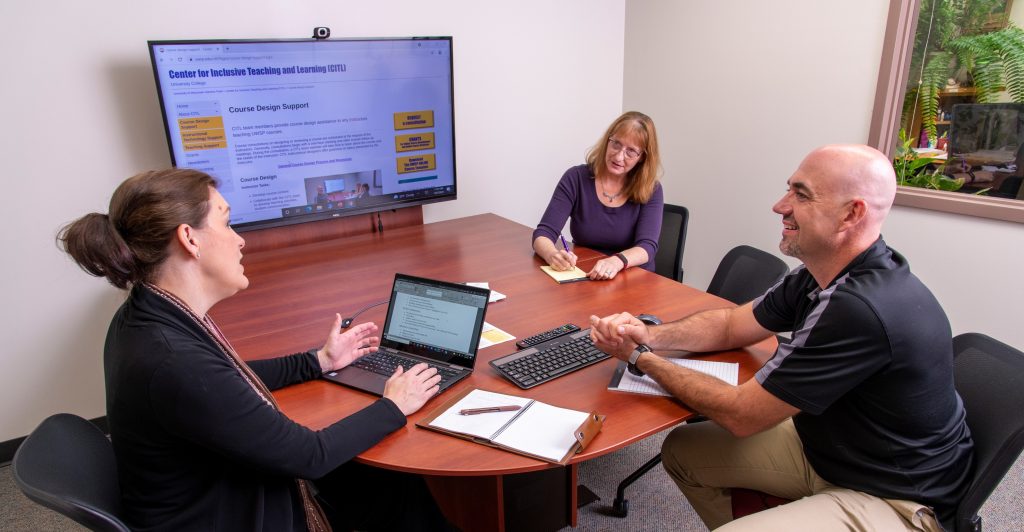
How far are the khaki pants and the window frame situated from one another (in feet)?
5.12

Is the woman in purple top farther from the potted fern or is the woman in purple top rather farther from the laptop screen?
the potted fern

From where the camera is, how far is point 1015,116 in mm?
2342

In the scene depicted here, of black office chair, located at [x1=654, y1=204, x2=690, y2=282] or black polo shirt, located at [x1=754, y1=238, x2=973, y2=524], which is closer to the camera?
black polo shirt, located at [x1=754, y1=238, x2=973, y2=524]

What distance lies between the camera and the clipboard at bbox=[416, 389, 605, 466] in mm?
1178

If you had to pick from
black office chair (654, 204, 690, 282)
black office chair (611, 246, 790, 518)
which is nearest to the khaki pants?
black office chair (611, 246, 790, 518)

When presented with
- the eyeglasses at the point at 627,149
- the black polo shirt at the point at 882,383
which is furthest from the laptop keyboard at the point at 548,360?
the eyeglasses at the point at 627,149

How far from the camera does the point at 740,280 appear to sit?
218cm

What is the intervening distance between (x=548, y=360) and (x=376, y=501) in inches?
23.1

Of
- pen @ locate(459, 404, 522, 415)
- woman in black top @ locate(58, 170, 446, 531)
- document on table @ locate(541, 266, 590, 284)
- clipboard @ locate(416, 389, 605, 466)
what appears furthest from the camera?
document on table @ locate(541, 266, 590, 284)

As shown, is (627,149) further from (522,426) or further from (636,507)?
(522,426)

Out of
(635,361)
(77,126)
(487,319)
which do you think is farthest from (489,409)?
(77,126)

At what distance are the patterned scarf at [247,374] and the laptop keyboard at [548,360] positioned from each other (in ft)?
1.78

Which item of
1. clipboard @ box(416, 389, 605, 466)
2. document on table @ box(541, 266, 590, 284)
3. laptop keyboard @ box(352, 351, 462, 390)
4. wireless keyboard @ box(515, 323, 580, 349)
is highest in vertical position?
document on table @ box(541, 266, 590, 284)

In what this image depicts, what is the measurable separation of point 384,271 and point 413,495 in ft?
3.41
